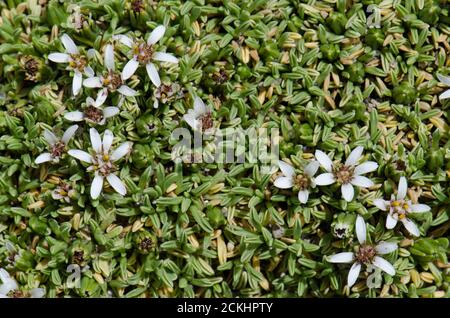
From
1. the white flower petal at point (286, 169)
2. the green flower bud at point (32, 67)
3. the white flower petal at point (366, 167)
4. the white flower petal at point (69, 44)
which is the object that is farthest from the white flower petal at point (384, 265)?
the green flower bud at point (32, 67)

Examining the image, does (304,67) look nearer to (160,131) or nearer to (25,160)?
(160,131)

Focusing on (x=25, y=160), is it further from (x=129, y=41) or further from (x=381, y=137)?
(x=381, y=137)

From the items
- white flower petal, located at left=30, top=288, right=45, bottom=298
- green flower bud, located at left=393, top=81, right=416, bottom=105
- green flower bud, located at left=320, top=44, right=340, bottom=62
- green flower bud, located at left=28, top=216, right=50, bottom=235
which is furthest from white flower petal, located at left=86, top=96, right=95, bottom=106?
green flower bud, located at left=393, top=81, right=416, bottom=105

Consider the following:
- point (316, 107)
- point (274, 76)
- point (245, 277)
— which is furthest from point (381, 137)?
point (245, 277)

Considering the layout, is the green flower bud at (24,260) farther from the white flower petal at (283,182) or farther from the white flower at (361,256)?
the white flower at (361,256)

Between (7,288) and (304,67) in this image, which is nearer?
(7,288)

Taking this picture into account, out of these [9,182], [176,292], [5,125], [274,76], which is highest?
[274,76]

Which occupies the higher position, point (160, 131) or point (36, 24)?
point (36, 24)
